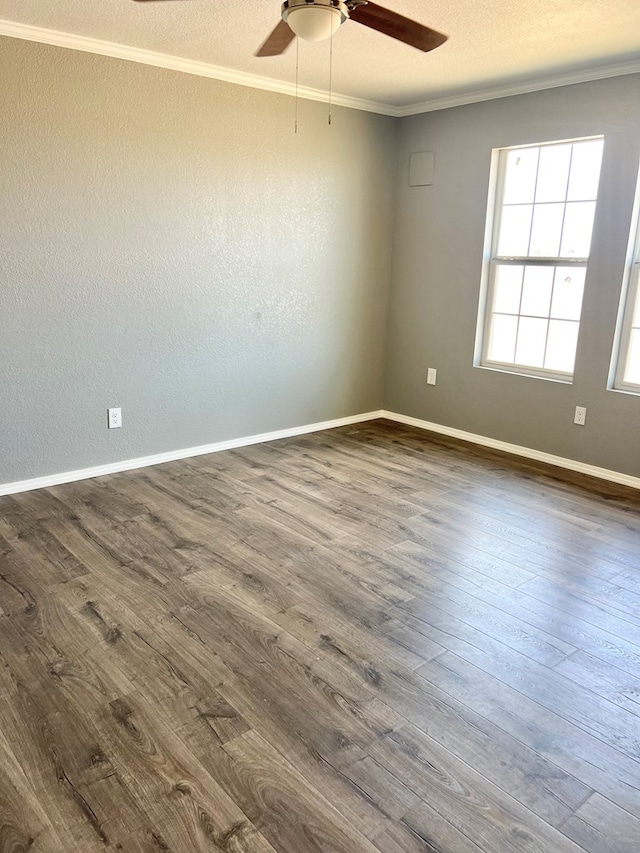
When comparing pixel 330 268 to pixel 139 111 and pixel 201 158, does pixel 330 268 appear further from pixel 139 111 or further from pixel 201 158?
pixel 139 111

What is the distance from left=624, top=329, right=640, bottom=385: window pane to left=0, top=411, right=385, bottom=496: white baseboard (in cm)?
212

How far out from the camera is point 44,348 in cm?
349

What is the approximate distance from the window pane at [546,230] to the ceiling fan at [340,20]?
216 cm

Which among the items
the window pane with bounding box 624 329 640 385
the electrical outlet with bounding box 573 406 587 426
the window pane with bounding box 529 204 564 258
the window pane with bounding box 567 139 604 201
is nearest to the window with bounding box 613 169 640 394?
the window pane with bounding box 624 329 640 385

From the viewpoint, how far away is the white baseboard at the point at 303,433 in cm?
365

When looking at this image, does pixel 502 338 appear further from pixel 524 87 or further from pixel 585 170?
pixel 524 87

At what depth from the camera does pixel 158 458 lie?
4.07 m

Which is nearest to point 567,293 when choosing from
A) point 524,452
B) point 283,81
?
point 524,452

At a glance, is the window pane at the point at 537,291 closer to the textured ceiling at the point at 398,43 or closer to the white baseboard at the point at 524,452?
the white baseboard at the point at 524,452

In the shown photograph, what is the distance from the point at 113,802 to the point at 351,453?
120 inches

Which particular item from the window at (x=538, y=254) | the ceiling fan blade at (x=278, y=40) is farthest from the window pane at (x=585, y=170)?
the ceiling fan blade at (x=278, y=40)

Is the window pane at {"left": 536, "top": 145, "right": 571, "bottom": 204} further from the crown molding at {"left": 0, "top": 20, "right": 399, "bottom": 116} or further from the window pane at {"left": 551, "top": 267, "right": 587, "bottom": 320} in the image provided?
the crown molding at {"left": 0, "top": 20, "right": 399, "bottom": 116}

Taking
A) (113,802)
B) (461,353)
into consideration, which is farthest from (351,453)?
(113,802)

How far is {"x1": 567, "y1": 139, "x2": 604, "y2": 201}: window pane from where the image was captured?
12.6 feet
